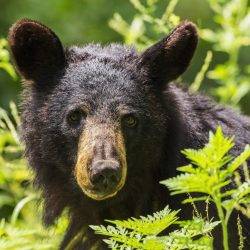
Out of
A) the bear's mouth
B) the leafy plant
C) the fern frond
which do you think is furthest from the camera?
the bear's mouth

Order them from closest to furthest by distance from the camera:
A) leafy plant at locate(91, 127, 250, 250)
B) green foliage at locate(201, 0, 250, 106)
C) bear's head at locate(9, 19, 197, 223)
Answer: leafy plant at locate(91, 127, 250, 250) → bear's head at locate(9, 19, 197, 223) → green foliage at locate(201, 0, 250, 106)

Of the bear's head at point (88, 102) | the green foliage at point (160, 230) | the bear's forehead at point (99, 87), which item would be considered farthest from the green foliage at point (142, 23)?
the green foliage at point (160, 230)

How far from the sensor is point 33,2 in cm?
1363

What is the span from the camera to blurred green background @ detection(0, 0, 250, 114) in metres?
13.3

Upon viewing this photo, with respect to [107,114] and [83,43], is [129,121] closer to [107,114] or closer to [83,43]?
[107,114]

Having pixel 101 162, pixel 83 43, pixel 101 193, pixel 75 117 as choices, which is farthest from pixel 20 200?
pixel 83 43

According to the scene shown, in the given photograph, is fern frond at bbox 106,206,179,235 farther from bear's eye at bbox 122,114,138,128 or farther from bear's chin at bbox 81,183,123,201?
bear's eye at bbox 122,114,138,128

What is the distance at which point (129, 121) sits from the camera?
20.4ft

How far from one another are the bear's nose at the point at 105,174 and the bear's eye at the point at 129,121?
564 mm

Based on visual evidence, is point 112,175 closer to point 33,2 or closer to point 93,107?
point 93,107

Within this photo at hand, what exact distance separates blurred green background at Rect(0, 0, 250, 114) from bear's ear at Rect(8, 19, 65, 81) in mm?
6109

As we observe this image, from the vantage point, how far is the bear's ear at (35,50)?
648 centimetres

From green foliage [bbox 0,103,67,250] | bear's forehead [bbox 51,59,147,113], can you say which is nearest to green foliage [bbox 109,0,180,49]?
bear's forehead [bbox 51,59,147,113]

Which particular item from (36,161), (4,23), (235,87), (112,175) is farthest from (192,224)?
(4,23)
